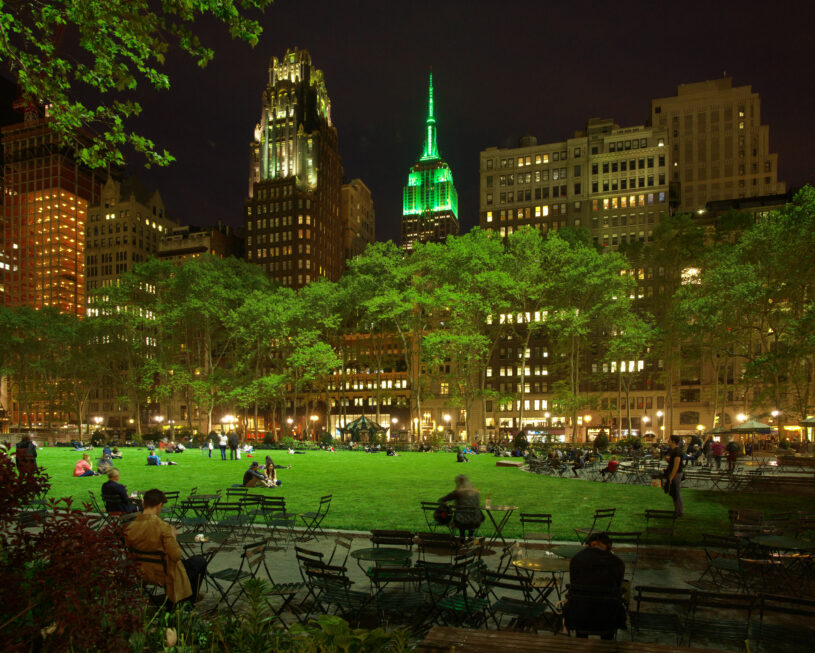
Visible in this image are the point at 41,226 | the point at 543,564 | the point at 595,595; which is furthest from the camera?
the point at 41,226

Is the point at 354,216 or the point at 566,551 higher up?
the point at 354,216

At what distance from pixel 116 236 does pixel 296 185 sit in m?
45.1

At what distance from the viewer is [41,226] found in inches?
5738

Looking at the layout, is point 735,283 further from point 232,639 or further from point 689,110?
Answer: point 689,110

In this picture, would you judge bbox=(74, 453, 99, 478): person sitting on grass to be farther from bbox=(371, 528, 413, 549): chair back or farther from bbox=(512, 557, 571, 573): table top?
bbox=(512, 557, 571, 573): table top

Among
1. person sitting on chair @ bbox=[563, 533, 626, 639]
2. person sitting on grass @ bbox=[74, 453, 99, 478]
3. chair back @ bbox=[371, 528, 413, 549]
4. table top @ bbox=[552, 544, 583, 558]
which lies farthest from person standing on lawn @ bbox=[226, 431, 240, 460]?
person sitting on chair @ bbox=[563, 533, 626, 639]

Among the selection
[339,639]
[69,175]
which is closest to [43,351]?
[339,639]

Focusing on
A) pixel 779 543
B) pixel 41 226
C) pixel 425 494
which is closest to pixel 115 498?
pixel 425 494

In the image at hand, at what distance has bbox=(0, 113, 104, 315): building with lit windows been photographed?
142875 millimetres

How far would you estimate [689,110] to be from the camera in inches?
4683

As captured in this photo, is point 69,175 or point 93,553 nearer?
point 93,553

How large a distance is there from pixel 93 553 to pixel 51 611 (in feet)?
2.23

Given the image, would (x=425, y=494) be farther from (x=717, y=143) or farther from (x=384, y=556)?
(x=717, y=143)

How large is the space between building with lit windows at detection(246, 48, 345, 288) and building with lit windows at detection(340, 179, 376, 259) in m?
16.7
